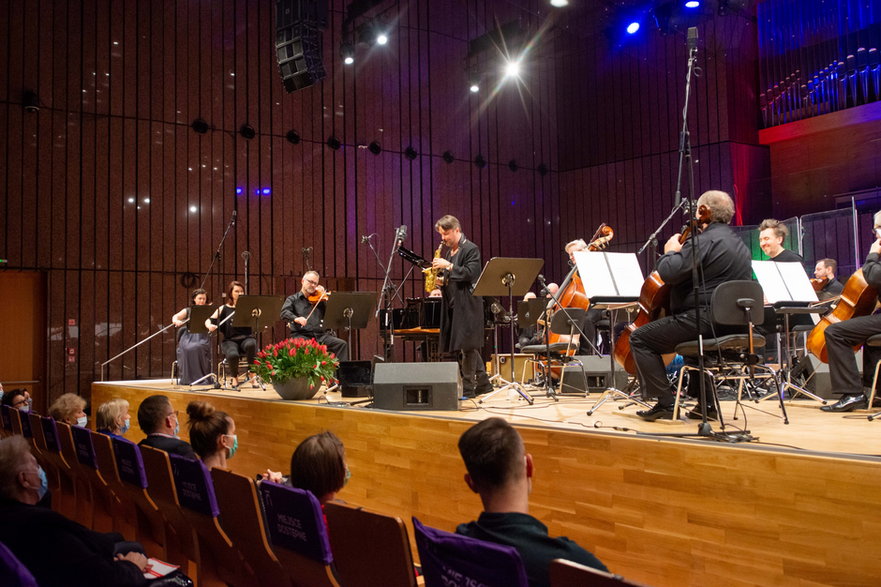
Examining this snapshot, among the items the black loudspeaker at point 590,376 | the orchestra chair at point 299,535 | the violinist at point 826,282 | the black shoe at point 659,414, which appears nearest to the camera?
the orchestra chair at point 299,535

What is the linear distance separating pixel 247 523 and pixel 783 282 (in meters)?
4.57

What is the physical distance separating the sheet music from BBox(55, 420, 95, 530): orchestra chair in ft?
15.8

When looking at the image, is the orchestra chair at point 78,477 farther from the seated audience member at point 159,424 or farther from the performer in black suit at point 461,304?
the performer in black suit at point 461,304

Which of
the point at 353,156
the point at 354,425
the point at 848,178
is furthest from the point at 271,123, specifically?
the point at 848,178

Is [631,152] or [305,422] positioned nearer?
[305,422]

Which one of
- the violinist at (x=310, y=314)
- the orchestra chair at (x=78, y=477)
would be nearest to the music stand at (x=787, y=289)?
the orchestra chair at (x=78, y=477)

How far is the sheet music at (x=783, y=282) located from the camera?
5625 mm

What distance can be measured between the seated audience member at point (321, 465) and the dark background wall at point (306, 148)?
8601 mm

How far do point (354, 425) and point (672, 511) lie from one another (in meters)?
2.57

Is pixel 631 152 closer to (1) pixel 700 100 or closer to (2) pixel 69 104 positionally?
(1) pixel 700 100

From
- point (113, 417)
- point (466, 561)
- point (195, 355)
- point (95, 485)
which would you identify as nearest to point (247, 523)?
point (466, 561)

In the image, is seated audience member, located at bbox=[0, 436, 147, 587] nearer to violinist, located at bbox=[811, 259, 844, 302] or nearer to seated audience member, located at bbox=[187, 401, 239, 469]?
seated audience member, located at bbox=[187, 401, 239, 469]

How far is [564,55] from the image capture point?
14.3m

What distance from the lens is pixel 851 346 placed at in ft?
15.9
